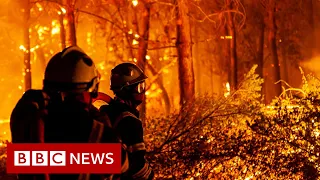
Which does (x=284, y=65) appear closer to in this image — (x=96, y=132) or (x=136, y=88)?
(x=136, y=88)

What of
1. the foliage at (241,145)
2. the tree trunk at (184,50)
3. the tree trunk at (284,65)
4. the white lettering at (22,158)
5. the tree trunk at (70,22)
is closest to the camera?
the white lettering at (22,158)

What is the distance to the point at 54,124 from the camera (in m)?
3.63

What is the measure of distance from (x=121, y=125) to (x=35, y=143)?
0.96 meters

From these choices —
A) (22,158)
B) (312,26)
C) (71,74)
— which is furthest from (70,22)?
(312,26)

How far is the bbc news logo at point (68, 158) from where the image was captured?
3.75 meters

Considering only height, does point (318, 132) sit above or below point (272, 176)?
above

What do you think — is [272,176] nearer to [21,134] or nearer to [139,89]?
[139,89]

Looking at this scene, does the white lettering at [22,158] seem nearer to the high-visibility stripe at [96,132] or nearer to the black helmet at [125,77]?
the high-visibility stripe at [96,132]

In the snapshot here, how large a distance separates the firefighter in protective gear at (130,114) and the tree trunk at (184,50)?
6737 millimetres

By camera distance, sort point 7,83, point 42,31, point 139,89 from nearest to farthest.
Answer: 1. point 139,89
2. point 42,31
3. point 7,83

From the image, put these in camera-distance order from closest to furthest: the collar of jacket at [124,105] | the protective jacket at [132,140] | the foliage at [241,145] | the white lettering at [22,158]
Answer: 1. the white lettering at [22,158]
2. the protective jacket at [132,140]
3. the collar of jacket at [124,105]
4. the foliage at [241,145]

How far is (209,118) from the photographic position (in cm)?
729

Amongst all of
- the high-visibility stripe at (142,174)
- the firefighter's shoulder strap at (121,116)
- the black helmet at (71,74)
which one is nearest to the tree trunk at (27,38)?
the firefighter's shoulder strap at (121,116)

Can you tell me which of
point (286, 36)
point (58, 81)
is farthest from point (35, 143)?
point (286, 36)
